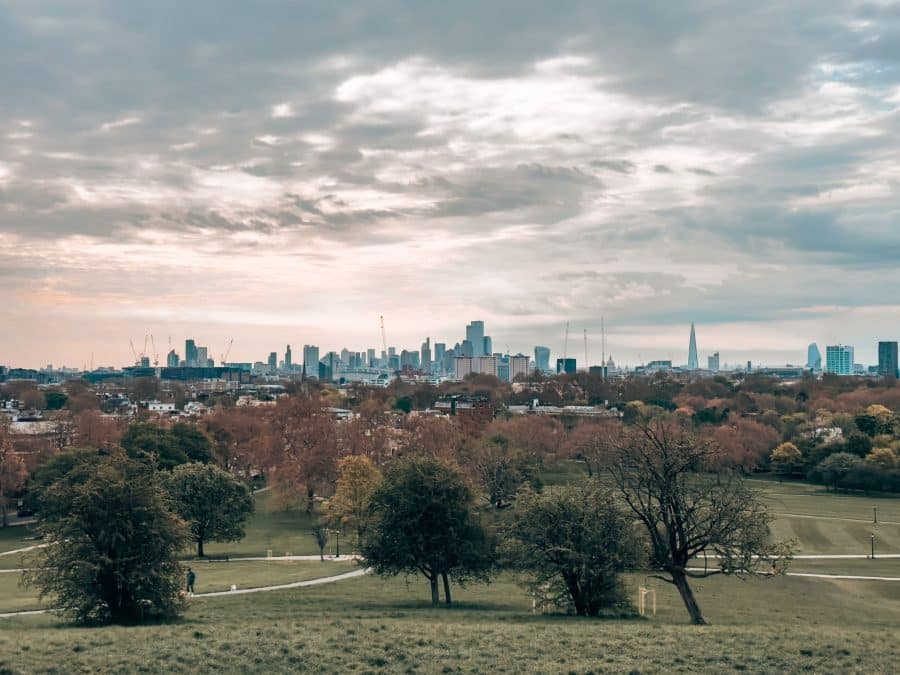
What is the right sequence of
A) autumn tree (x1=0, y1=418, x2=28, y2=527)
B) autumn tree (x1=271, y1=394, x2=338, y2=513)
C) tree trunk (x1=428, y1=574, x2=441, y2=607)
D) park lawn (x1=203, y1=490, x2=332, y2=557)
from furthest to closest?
autumn tree (x1=271, y1=394, x2=338, y2=513) → autumn tree (x1=0, y1=418, x2=28, y2=527) → park lawn (x1=203, y1=490, x2=332, y2=557) → tree trunk (x1=428, y1=574, x2=441, y2=607)

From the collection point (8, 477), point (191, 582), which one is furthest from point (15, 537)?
point (191, 582)

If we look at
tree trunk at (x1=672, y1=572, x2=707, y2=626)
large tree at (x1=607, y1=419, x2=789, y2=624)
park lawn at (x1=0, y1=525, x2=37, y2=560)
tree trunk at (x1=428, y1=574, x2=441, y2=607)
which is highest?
large tree at (x1=607, y1=419, x2=789, y2=624)

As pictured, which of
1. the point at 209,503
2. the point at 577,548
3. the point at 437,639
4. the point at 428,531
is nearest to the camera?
the point at 437,639

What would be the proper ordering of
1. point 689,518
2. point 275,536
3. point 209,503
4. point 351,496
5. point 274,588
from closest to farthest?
point 689,518
point 274,588
point 209,503
point 351,496
point 275,536

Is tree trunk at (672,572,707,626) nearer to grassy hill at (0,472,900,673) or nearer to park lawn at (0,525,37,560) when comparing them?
grassy hill at (0,472,900,673)

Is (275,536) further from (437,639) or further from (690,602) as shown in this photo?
(437,639)

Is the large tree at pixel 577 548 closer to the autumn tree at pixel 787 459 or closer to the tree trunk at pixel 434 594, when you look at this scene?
the tree trunk at pixel 434 594

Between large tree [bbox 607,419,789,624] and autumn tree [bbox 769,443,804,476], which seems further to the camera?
autumn tree [bbox 769,443,804,476]

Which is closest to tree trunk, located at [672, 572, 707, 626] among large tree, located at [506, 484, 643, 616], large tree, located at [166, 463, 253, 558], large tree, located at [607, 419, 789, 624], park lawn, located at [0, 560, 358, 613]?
large tree, located at [607, 419, 789, 624]
